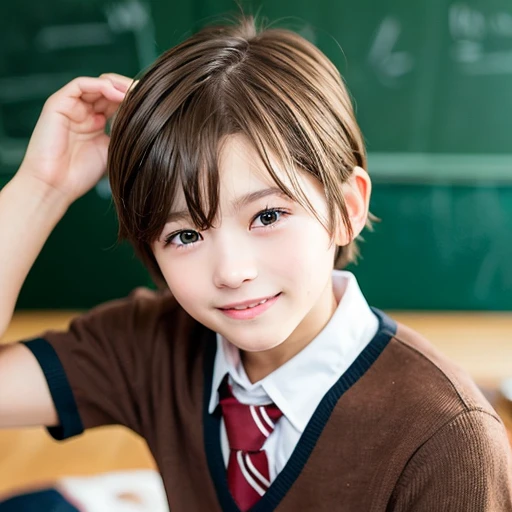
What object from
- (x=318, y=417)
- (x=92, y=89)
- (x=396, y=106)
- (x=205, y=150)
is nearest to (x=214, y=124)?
(x=205, y=150)

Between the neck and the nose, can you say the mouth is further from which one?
the neck

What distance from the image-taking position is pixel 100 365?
95 centimetres

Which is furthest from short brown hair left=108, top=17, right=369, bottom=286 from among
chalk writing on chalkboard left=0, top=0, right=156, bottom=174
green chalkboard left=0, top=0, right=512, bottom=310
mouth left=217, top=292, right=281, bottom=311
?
chalk writing on chalkboard left=0, top=0, right=156, bottom=174

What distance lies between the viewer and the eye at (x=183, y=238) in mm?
772

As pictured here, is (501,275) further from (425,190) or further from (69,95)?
(69,95)

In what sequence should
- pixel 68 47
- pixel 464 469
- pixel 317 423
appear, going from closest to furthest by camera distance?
1. pixel 464 469
2. pixel 317 423
3. pixel 68 47

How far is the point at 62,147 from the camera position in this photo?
3.15 feet

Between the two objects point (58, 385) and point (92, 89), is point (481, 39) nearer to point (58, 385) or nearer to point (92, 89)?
point (92, 89)

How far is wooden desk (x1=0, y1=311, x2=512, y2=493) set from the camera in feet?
5.53

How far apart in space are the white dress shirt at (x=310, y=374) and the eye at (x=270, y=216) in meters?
0.19

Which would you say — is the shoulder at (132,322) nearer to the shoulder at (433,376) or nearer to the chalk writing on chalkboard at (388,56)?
the shoulder at (433,376)

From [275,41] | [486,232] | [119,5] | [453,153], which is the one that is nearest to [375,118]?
[453,153]

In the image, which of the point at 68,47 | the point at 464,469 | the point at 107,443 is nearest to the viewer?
the point at 464,469

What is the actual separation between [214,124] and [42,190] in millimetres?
354
